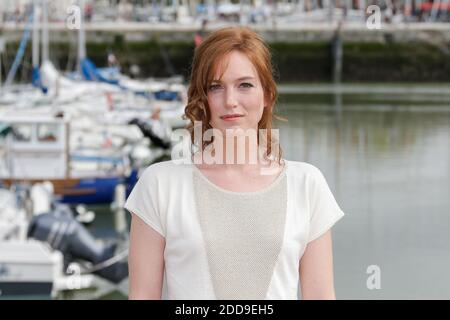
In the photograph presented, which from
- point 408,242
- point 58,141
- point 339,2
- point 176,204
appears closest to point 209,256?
point 176,204

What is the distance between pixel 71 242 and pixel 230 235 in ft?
27.7

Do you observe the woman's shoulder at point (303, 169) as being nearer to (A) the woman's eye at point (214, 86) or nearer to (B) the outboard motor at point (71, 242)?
(A) the woman's eye at point (214, 86)

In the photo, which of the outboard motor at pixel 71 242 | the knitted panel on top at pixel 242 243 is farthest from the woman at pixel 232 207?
the outboard motor at pixel 71 242

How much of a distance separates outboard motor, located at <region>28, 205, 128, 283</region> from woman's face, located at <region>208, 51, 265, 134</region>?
8.12m

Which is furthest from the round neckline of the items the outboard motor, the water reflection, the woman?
the outboard motor

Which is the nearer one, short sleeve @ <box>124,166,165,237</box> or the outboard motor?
short sleeve @ <box>124,166,165,237</box>

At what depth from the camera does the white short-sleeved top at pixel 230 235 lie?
1372mm

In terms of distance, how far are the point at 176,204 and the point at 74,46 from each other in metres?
33.7

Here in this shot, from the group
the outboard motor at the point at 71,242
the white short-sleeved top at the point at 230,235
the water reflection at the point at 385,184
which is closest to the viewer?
the white short-sleeved top at the point at 230,235

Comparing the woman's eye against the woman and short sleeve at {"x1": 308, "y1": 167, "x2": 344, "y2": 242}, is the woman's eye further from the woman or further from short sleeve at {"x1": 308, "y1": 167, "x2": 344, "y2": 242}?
short sleeve at {"x1": 308, "y1": 167, "x2": 344, "y2": 242}

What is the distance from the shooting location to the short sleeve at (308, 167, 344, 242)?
1396 mm

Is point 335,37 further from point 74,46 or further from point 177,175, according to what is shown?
point 177,175

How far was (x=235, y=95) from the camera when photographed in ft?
4.64

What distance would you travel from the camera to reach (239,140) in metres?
1.42
